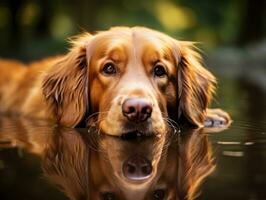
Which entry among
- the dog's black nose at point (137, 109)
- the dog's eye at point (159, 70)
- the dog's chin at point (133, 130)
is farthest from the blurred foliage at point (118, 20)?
the dog's black nose at point (137, 109)

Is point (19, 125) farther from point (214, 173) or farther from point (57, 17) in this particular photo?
point (57, 17)

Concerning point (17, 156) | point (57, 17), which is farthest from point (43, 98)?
point (57, 17)

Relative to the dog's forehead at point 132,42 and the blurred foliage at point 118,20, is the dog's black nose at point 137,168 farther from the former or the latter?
the blurred foliage at point 118,20

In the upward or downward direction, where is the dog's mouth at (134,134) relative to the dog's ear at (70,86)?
downward

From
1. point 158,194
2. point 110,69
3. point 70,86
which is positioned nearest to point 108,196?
point 158,194

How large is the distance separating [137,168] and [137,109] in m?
0.98

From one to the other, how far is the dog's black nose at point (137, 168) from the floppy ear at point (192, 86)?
164 cm

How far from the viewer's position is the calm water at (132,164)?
3066 mm

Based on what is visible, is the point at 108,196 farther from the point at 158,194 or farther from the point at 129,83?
the point at 129,83

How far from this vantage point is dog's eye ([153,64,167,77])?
5.26 meters

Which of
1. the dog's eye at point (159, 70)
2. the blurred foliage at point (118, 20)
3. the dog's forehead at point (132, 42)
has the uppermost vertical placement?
the dog's forehead at point (132, 42)

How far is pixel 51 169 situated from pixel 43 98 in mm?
2745

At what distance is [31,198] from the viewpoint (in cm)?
289

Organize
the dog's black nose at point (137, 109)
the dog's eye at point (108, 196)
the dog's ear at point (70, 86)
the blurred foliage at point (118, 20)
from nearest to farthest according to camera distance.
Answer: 1. the dog's eye at point (108, 196)
2. the dog's black nose at point (137, 109)
3. the dog's ear at point (70, 86)
4. the blurred foliage at point (118, 20)
